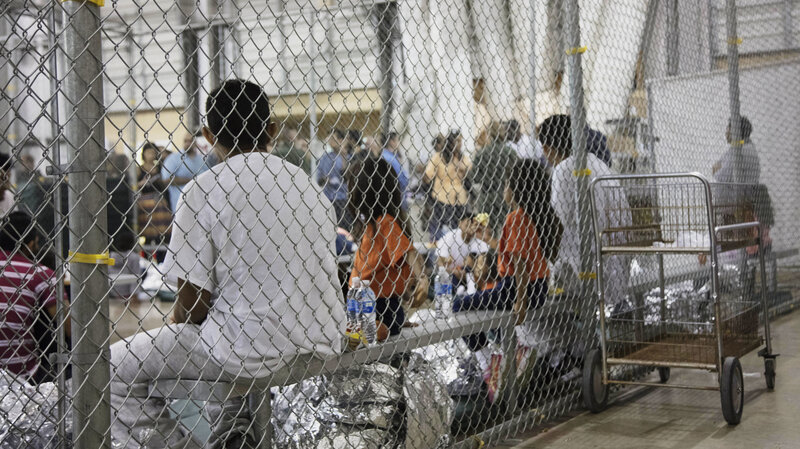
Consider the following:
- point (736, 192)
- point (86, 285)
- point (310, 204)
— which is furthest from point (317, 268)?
point (736, 192)

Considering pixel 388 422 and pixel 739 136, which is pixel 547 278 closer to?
pixel 388 422

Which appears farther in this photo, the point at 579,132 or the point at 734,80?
the point at 734,80

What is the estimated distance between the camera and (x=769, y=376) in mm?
4680

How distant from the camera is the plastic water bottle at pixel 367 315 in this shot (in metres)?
3.30

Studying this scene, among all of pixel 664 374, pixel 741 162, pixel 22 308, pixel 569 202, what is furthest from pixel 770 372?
pixel 22 308

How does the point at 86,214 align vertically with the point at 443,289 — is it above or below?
above

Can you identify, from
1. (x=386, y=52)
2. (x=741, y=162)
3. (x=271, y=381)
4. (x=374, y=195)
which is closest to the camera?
(x=271, y=381)

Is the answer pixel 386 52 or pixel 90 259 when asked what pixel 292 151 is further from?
pixel 90 259

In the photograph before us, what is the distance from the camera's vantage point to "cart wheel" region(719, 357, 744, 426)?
153 inches

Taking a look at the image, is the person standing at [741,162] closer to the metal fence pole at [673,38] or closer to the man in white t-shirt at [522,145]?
the metal fence pole at [673,38]

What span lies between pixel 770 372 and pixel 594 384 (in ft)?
3.80

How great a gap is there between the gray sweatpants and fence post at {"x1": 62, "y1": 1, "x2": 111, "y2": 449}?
518 millimetres

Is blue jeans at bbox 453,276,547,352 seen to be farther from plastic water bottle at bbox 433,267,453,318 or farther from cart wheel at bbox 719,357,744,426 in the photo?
cart wheel at bbox 719,357,744,426

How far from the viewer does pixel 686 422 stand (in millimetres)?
4133
